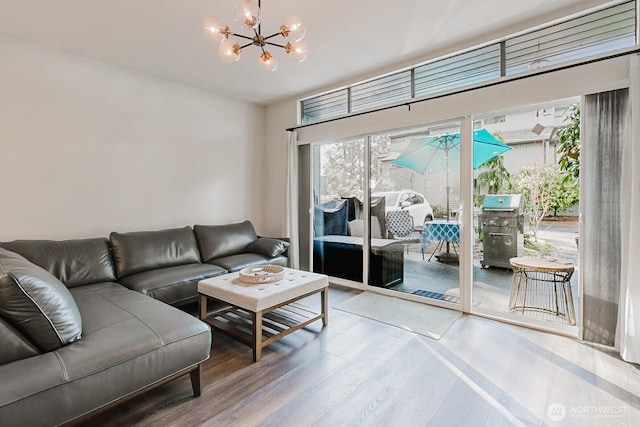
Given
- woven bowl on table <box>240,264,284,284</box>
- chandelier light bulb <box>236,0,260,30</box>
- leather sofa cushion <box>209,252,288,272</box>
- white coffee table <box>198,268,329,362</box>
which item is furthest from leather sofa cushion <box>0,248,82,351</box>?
leather sofa cushion <box>209,252,288,272</box>

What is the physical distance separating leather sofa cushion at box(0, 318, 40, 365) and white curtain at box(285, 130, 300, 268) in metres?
3.34

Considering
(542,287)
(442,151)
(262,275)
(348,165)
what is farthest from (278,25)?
(542,287)

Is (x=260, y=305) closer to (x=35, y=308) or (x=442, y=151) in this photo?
(x=35, y=308)

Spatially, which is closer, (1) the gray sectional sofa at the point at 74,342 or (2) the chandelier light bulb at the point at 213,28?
(1) the gray sectional sofa at the point at 74,342

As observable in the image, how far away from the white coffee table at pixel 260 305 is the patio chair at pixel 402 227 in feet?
4.56

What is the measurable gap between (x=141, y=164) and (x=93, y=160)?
0.48 metres

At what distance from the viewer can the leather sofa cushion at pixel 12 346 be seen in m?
1.35

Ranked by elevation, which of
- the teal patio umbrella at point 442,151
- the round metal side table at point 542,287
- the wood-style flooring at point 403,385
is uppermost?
the teal patio umbrella at point 442,151

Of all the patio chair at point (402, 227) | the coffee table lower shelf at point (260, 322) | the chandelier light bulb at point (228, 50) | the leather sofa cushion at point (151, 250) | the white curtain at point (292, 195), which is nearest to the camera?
the chandelier light bulb at point (228, 50)

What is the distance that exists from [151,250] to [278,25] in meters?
2.59

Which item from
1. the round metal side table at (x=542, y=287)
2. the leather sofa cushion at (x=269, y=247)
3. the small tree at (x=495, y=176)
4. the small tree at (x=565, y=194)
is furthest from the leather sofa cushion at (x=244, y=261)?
the small tree at (x=565, y=194)

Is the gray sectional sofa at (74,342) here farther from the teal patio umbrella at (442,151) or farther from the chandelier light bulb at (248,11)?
the teal patio umbrella at (442,151)

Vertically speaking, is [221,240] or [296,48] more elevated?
[296,48]

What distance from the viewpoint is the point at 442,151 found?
345cm
